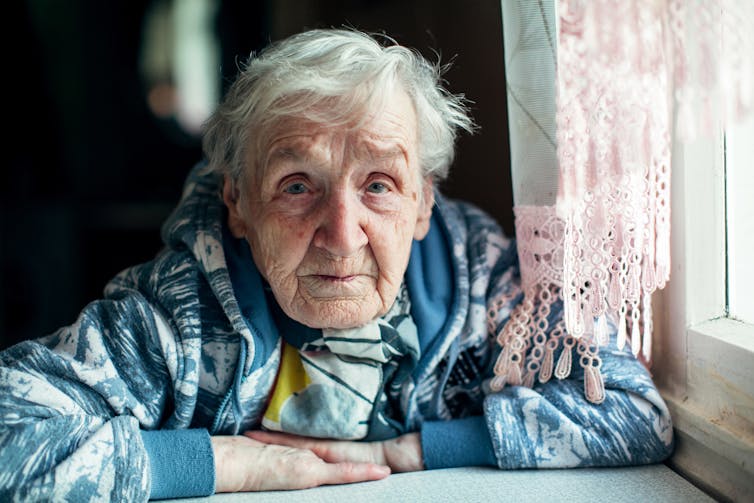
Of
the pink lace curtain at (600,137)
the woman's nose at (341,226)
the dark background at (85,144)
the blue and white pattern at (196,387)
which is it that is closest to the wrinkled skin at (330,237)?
the woman's nose at (341,226)

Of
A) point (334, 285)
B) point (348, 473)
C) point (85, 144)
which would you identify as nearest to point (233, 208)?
point (334, 285)

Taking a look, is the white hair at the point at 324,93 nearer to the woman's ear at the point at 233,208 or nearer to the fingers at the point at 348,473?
the woman's ear at the point at 233,208

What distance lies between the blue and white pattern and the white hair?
179 millimetres

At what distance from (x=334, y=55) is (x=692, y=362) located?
0.83 metres

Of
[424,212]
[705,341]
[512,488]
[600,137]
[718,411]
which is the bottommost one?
[512,488]

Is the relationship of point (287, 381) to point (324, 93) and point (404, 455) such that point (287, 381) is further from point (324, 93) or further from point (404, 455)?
point (324, 93)

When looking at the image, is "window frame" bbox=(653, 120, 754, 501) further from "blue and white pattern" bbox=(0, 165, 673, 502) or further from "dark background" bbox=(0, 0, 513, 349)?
"dark background" bbox=(0, 0, 513, 349)

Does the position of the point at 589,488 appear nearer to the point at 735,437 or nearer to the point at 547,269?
the point at 735,437

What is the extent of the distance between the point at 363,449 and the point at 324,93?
2.17 feet

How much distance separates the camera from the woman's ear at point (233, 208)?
1418 mm

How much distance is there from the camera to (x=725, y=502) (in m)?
1.14

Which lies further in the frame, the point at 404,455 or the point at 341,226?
the point at 404,455

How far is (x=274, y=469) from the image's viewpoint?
126cm

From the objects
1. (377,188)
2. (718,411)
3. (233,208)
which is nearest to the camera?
(718,411)
